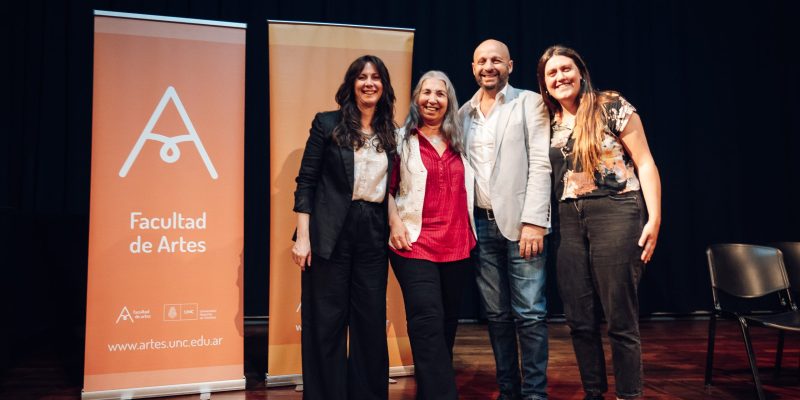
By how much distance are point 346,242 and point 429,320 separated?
1.52 feet

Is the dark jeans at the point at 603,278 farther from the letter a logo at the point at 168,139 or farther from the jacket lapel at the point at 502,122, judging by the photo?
the letter a logo at the point at 168,139

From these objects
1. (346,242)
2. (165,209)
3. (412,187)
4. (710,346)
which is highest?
(412,187)

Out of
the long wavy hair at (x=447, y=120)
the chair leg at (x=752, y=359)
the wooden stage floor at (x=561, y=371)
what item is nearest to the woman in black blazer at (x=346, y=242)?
the long wavy hair at (x=447, y=120)

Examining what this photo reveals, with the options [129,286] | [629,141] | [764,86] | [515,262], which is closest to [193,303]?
[129,286]

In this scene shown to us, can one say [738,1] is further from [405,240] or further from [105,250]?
[105,250]

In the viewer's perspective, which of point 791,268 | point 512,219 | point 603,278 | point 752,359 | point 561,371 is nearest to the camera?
point 603,278

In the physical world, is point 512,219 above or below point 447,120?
below

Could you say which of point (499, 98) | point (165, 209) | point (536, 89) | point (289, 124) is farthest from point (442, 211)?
point (536, 89)

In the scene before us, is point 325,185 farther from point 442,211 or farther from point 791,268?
point 791,268

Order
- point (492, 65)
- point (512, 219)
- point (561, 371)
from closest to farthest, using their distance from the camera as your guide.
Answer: point (512, 219) < point (492, 65) < point (561, 371)

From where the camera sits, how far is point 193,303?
2.68m

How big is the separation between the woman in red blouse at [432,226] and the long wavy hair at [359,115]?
0.27 ft

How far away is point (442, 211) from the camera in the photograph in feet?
7.06

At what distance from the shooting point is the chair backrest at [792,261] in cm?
308
